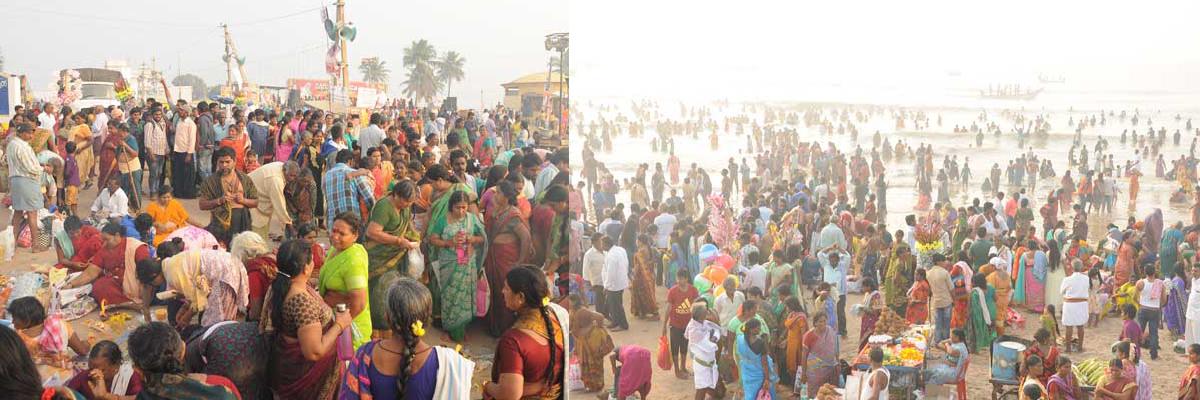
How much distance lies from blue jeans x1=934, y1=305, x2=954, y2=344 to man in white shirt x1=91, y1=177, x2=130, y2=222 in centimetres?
720

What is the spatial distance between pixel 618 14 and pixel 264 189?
4517mm

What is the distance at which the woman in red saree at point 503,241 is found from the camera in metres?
6.38

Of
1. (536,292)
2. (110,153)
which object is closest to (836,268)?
(536,292)

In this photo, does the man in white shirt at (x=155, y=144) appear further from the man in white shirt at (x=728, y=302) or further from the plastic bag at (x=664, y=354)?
the man in white shirt at (x=728, y=302)

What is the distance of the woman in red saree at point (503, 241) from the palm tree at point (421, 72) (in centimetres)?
5717

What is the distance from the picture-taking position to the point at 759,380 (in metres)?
Result: 4.71

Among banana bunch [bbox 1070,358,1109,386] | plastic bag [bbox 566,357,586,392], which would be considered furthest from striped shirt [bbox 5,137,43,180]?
banana bunch [bbox 1070,358,1109,386]

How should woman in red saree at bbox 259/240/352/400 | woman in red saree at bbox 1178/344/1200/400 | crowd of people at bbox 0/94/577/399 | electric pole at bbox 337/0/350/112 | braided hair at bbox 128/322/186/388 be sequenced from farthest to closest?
1. electric pole at bbox 337/0/350/112
2. woman in red saree at bbox 1178/344/1200/400
3. woman in red saree at bbox 259/240/352/400
4. crowd of people at bbox 0/94/577/399
5. braided hair at bbox 128/322/186/388

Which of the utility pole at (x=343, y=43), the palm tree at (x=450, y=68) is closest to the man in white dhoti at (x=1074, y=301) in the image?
the utility pole at (x=343, y=43)

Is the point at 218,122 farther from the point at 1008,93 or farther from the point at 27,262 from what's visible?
the point at 1008,93

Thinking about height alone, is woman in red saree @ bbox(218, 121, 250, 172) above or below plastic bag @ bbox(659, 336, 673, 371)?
above

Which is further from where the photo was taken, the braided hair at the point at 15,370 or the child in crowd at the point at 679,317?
the child in crowd at the point at 679,317

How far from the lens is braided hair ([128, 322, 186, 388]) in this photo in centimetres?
340

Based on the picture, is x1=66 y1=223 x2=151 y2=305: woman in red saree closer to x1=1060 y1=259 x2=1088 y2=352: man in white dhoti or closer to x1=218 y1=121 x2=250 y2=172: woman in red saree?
x1=218 y1=121 x2=250 y2=172: woman in red saree
